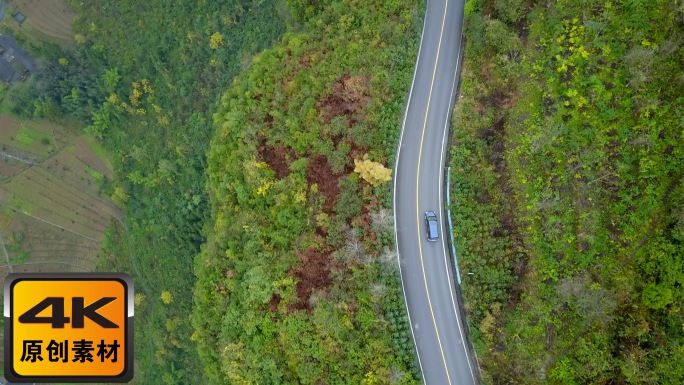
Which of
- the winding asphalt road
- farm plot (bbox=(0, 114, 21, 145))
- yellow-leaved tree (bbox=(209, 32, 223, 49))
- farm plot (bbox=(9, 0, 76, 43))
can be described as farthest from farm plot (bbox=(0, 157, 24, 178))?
the winding asphalt road

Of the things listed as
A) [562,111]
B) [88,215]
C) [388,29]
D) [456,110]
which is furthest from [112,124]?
[562,111]

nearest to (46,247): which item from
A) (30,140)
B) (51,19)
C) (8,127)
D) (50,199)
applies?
(50,199)

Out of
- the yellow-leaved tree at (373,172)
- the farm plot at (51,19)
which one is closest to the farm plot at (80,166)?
the farm plot at (51,19)

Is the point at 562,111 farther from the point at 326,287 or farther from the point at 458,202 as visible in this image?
the point at 326,287

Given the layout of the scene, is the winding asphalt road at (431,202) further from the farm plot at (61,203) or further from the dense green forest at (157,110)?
the farm plot at (61,203)

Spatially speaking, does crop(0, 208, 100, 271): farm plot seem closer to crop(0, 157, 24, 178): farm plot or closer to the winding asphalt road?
crop(0, 157, 24, 178): farm plot

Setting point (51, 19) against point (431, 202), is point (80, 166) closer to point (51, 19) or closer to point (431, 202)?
point (51, 19)
